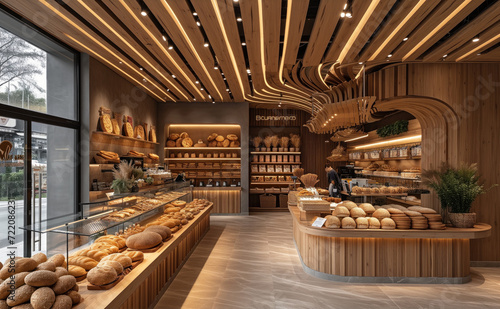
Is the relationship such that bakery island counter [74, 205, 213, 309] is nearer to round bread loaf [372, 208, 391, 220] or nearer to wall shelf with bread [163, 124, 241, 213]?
round bread loaf [372, 208, 391, 220]

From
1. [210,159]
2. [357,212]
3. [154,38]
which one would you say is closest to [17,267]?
[154,38]

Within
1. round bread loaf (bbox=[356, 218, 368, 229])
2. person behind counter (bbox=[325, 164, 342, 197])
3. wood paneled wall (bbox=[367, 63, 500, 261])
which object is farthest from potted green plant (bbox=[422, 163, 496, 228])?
person behind counter (bbox=[325, 164, 342, 197])

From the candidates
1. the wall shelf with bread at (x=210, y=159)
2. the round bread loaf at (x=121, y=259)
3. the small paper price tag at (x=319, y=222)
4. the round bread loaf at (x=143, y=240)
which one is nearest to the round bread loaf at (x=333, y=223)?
the small paper price tag at (x=319, y=222)

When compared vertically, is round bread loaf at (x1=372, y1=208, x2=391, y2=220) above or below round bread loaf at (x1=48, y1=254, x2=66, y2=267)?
below

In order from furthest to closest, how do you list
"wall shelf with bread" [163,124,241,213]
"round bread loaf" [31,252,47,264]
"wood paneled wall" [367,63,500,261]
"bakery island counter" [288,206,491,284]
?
"wall shelf with bread" [163,124,241,213] → "wood paneled wall" [367,63,500,261] → "bakery island counter" [288,206,491,284] → "round bread loaf" [31,252,47,264]

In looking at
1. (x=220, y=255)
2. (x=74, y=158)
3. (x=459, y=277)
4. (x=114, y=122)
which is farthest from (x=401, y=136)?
(x=74, y=158)

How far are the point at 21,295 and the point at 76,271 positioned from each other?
1.87 ft

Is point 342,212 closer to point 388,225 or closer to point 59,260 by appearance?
point 388,225

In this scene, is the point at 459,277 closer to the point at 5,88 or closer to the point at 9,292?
the point at 9,292

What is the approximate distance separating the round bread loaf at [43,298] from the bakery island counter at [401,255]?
3133 mm

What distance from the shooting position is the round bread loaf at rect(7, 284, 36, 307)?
1775mm

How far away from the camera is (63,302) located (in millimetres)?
1873

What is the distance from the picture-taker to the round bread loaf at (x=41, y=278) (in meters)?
1.86

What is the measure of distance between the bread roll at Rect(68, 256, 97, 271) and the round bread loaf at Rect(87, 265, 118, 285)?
0.15 m
